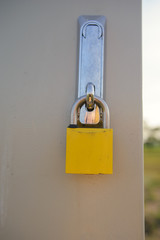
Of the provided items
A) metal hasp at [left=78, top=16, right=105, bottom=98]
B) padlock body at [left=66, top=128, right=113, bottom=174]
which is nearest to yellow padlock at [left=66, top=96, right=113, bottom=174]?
padlock body at [left=66, top=128, right=113, bottom=174]

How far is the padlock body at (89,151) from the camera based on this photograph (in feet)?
1.35

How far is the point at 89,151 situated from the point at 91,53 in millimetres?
244

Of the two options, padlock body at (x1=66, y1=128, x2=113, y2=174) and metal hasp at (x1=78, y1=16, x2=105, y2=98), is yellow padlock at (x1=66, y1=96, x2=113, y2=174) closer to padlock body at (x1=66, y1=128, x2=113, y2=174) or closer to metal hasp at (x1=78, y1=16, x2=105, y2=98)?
padlock body at (x1=66, y1=128, x2=113, y2=174)

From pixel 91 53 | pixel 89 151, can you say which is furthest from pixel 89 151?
pixel 91 53

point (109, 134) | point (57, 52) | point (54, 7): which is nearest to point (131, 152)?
point (109, 134)

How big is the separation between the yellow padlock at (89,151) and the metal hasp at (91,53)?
3.0 inches

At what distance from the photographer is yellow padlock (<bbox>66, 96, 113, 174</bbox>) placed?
0.41 m

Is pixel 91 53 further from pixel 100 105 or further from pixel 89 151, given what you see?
pixel 89 151

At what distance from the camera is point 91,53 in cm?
49

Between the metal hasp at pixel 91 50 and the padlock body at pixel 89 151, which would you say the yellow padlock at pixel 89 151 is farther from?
the metal hasp at pixel 91 50

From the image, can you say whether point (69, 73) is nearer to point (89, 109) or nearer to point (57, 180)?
point (89, 109)

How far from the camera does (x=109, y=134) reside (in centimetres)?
42

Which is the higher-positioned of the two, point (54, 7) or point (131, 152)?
point (54, 7)

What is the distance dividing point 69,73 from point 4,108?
0.18m
